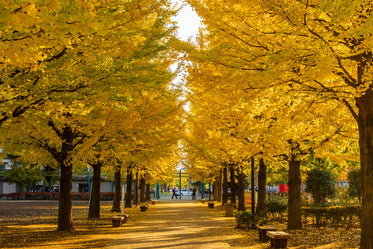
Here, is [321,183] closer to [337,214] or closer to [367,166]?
[337,214]

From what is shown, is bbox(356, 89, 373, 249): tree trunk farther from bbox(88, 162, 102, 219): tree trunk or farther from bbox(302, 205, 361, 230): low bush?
bbox(88, 162, 102, 219): tree trunk

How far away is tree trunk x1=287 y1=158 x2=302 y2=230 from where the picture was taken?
14219mm

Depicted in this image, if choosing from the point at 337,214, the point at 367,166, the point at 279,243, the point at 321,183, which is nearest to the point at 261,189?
the point at 337,214

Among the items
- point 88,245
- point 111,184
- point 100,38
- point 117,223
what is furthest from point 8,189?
point 100,38

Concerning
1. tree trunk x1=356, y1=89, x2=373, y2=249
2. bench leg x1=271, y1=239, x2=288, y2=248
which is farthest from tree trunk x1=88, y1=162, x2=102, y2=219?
tree trunk x1=356, y1=89, x2=373, y2=249

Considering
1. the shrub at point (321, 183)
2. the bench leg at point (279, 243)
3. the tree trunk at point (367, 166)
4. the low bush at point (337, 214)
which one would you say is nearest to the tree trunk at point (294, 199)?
the low bush at point (337, 214)

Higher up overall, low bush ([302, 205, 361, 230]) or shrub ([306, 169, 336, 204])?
shrub ([306, 169, 336, 204])

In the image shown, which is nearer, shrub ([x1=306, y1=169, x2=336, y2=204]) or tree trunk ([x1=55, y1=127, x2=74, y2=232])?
tree trunk ([x1=55, y1=127, x2=74, y2=232])

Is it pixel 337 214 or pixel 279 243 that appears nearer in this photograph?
pixel 279 243

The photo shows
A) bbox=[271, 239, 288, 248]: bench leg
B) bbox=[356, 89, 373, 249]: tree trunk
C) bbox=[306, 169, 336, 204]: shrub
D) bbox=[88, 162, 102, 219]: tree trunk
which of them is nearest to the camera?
bbox=[356, 89, 373, 249]: tree trunk

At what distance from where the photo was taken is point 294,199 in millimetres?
14289

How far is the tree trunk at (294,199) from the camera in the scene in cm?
1422

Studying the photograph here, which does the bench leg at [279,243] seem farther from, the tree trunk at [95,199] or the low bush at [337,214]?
the tree trunk at [95,199]

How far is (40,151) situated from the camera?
14.7 meters
